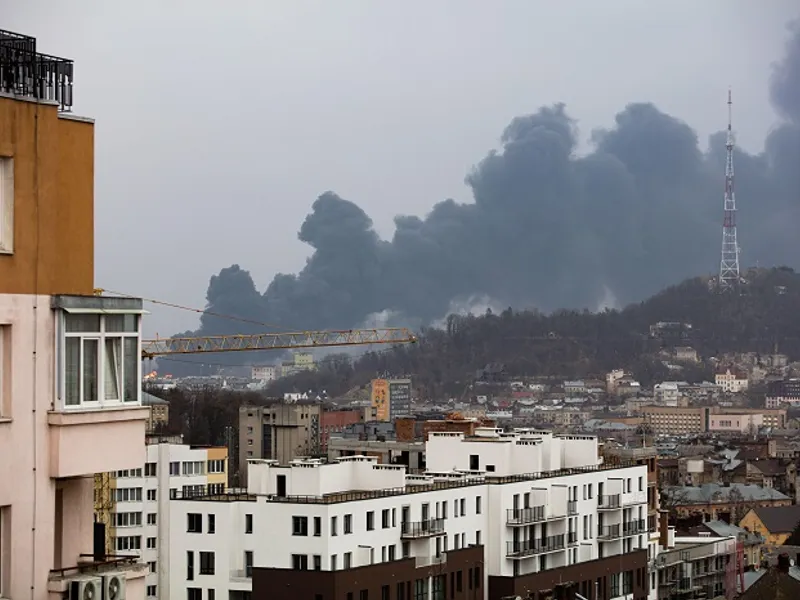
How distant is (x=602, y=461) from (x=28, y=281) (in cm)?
3986

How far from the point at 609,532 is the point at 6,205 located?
35078 mm

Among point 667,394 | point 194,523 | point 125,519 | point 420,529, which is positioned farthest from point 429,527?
point 667,394

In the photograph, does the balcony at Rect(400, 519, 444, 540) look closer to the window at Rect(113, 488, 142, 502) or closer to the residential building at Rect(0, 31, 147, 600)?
the window at Rect(113, 488, 142, 502)

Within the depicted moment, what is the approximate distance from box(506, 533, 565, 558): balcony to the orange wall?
30.6 m

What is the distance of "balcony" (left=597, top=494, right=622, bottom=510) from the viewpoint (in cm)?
4109

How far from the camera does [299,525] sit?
31.7 m

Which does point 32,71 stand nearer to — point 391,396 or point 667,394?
point 391,396

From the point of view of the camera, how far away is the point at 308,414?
333 ft

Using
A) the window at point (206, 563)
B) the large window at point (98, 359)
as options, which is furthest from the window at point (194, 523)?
the large window at point (98, 359)

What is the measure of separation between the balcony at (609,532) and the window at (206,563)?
11084 millimetres

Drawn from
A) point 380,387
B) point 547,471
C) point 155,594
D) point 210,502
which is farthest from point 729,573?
point 380,387

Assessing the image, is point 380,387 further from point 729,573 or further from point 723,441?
point 729,573

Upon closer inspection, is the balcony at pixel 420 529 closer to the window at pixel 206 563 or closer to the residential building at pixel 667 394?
the window at pixel 206 563

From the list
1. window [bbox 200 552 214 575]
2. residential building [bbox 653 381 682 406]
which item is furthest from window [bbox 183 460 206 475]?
residential building [bbox 653 381 682 406]
